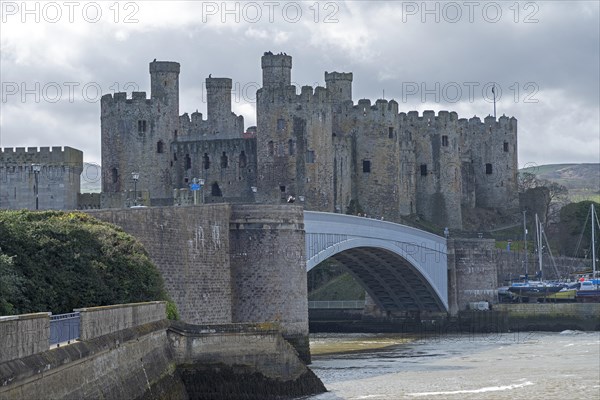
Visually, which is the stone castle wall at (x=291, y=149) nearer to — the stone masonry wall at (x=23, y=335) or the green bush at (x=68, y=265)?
the green bush at (x=68, y=265)

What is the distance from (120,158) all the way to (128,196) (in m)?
12.5

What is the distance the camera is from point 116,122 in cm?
6981

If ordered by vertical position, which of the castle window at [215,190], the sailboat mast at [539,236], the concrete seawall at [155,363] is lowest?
the concrete seawall at [155,363]

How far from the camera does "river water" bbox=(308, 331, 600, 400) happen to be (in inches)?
1405

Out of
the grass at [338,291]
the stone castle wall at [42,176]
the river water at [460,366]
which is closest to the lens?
the river water at [460,366]

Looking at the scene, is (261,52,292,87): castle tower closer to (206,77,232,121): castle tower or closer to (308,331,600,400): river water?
(206,77,232,121): castle tower

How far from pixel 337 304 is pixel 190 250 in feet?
104

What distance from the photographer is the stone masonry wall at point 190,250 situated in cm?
3519

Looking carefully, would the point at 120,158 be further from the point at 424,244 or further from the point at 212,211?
the point at 212,211

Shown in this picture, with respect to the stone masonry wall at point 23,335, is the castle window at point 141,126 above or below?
above

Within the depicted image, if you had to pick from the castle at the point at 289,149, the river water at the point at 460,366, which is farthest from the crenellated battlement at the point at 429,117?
the river water at the point at 460,366

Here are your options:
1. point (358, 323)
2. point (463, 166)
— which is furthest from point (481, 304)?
point (463, 166)

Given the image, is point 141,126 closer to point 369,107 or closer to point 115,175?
point 115,175

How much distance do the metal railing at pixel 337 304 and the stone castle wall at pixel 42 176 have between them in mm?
21290
